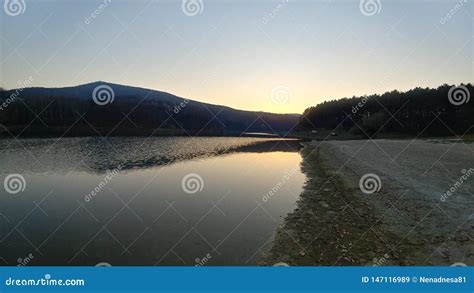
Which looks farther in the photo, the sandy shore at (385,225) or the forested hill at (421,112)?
the forested hill at (421,112)

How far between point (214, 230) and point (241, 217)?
6.91ft

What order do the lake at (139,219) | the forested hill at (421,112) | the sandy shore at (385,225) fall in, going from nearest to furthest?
the sandy shore at (385,225) < the lake at (139,219) < the forested hill at (421,112)

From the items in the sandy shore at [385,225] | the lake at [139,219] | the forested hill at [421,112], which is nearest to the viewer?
the sandy shore at [385,225]

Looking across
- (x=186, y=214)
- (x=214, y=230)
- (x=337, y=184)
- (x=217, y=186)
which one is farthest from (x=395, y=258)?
(x=217, y=186)

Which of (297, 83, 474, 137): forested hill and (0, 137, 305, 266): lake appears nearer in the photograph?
(0, 137, 305, 266): lake

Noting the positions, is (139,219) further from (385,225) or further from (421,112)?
Answer: (421,112)

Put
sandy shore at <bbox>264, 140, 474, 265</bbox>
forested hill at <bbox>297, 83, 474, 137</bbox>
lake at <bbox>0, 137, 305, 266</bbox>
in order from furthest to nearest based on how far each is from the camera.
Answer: forested hill at <bbox>297, 83, 474, 137</bbox> → lake at <bbox>0, 137, 305, 266</bbox> → sandy shore at <bbox>264, 140, 474, 265</bbox>

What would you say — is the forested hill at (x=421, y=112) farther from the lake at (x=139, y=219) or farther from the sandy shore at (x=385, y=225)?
the lake at (x=139, y=219)

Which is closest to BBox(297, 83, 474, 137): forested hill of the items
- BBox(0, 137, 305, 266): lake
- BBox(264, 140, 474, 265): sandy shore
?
BBox(264, 140, 474, 265): sandy shore

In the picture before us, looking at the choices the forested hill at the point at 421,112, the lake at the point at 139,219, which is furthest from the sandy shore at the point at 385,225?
the forested hill at the point at 421,112

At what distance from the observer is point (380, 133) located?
98188mm

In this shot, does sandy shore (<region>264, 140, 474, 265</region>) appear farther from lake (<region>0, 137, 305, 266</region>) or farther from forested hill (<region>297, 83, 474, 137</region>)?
forested hill (<region>297, 83, 474, 137</region>)

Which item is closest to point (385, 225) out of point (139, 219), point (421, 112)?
point (139, 219)

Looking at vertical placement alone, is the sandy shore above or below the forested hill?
below
